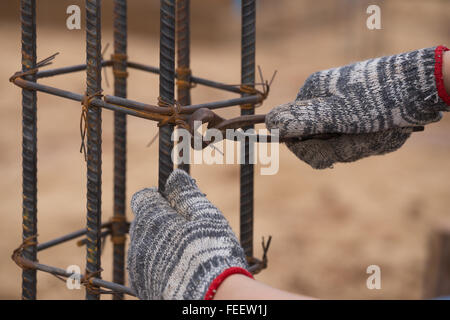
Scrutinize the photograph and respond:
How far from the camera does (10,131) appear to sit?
6.57m

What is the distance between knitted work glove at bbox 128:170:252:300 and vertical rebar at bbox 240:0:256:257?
1.21ft

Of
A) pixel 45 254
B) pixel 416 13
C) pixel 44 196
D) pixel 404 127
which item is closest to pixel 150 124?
pixel 44 196

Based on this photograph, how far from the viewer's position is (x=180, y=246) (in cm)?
116

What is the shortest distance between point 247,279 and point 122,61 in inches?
48.4

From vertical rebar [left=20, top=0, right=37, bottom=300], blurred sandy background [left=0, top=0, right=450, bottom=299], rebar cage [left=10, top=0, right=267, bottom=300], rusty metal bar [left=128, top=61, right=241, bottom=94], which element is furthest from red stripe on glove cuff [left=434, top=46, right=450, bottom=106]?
blurred sandy background [left=0, top=0, right=450, bottom=299]

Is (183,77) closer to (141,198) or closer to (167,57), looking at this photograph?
(167,57)

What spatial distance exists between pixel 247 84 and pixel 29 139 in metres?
0.60

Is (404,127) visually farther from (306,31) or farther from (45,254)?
(306,31)

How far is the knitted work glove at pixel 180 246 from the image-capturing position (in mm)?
1106

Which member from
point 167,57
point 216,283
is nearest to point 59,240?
point 167,57

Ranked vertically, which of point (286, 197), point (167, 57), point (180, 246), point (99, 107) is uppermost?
point (167, 57)

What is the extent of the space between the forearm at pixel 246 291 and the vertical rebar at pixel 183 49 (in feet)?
3.31

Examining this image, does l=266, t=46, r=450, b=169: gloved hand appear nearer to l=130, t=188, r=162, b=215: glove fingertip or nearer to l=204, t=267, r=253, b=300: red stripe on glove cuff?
l=130, t=188, r=162, b=215: glove fingertip

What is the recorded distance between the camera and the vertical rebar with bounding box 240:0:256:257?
1.63 m
